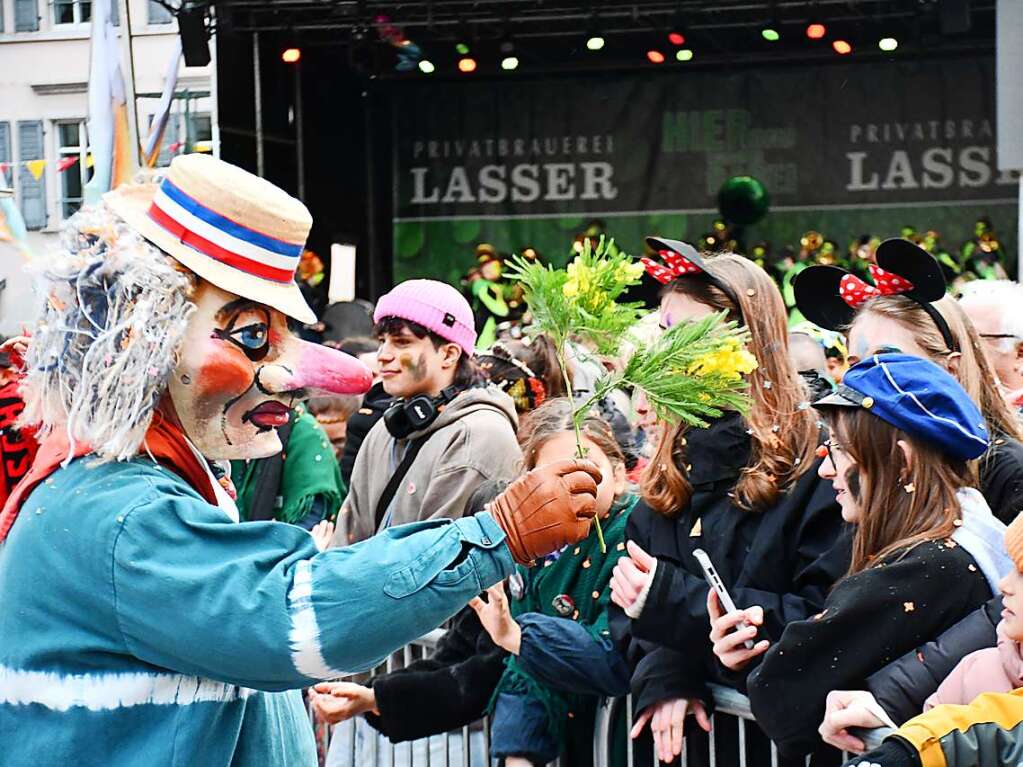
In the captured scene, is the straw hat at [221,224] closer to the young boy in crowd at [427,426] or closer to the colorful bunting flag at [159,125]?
the young boy in crowd at [427,426]

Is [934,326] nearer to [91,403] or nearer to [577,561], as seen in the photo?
[577,561]

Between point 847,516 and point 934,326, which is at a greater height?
point 934,326

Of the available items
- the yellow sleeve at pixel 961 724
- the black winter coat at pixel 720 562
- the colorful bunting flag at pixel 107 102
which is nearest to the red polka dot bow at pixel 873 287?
the black winter coat at pixel 720 562

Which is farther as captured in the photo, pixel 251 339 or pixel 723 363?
pixel 723 363

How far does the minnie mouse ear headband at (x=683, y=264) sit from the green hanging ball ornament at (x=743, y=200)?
13699mm

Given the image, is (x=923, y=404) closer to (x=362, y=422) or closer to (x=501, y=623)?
(x=501, y=623)

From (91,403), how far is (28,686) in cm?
46

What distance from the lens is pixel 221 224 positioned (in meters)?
2.53

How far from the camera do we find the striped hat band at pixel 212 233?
2521 mm

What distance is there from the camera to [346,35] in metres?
15.8

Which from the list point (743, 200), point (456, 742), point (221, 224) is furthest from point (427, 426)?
point (743, 200)

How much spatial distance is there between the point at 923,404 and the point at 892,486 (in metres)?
0.18

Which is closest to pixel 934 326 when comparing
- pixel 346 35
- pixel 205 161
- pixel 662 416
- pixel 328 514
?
pixel 662 416

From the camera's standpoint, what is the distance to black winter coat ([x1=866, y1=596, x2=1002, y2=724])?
2.95 m
